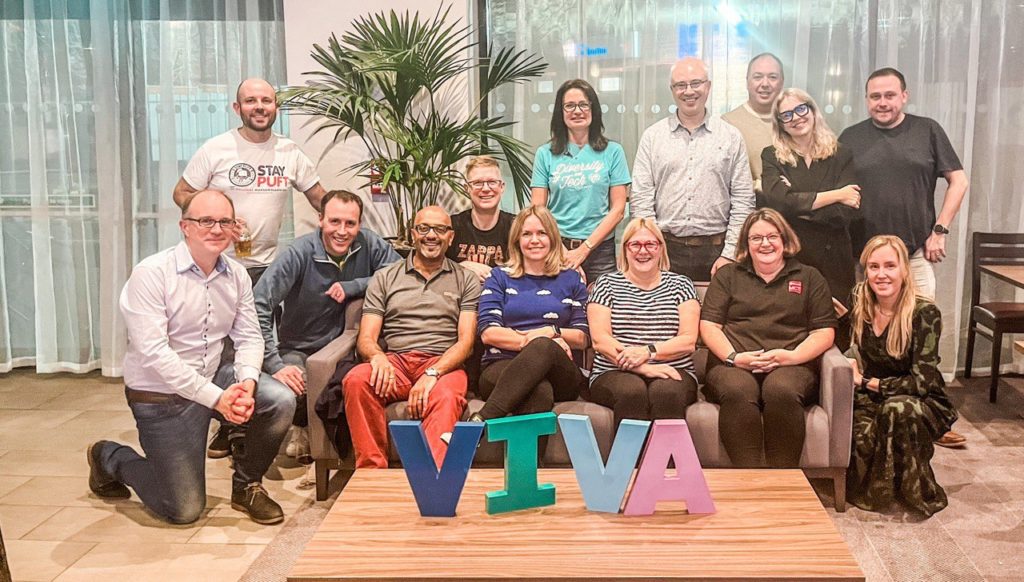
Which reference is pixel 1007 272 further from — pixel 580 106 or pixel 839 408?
pixel 580 106

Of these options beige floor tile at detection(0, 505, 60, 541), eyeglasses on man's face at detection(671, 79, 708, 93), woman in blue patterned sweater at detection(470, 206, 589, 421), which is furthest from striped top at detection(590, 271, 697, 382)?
beige floor tile at detection(0, 505, 60, 541)

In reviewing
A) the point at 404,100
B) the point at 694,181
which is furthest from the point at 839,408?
the point at 404,100

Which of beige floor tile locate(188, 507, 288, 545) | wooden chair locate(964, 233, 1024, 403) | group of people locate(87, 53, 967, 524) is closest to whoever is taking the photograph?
beige floor tile locate(188, 507, 288, 545)

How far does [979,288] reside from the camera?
5047mm

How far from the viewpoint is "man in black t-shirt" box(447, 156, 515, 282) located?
162 inches

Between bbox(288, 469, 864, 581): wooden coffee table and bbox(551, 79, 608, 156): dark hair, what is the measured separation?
1798 millimetres

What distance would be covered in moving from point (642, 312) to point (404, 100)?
166 cm

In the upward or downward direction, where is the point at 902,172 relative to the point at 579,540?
upward

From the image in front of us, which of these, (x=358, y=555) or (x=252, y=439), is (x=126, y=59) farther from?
(x=358, y=555)

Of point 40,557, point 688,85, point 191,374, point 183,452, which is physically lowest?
point 40,557

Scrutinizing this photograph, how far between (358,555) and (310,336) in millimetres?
1774

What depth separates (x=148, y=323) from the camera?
3348 mm

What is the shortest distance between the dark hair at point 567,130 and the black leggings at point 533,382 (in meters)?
1.02

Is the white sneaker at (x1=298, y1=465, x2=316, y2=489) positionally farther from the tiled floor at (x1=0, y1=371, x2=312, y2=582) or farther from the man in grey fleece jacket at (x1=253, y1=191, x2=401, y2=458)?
the man in grey fleece jacket at (x1=253, y1=191, x2=401, y2=458)
